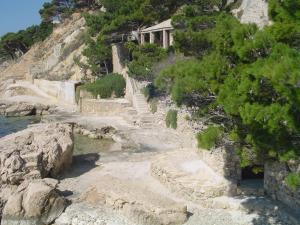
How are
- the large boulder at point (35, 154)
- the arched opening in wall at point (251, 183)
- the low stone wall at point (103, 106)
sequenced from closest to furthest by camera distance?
the arched opening in wall at point (251, 183), the large boulder at point (35, 154), the low stone wall at point (103, 106)

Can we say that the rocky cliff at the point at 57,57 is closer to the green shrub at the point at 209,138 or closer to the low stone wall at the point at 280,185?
the low stone wall at the point at 280,185

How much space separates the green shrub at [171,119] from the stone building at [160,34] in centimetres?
838

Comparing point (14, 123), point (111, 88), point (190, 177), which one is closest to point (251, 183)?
point (190, 177)

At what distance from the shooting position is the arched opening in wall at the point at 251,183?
628 inches

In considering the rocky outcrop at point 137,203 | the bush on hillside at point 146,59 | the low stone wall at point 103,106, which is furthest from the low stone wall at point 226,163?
the low stone wall at point 103,106

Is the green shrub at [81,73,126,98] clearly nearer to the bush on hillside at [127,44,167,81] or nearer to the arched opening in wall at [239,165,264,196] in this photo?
the bush on hillside at [127,44,167,81]

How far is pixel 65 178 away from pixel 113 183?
3.74 metres

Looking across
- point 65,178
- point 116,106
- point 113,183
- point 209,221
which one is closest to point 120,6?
point 116,106

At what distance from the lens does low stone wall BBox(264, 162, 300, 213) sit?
14430 millimetres

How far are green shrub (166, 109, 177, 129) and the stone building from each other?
838 cm

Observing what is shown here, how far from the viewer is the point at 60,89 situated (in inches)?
1859

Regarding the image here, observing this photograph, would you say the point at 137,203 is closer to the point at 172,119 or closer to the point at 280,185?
the point at 280,185

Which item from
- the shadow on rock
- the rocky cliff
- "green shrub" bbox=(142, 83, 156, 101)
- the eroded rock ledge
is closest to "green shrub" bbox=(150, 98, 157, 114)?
"green shrub" bbox=(142, 83, 156, 101)

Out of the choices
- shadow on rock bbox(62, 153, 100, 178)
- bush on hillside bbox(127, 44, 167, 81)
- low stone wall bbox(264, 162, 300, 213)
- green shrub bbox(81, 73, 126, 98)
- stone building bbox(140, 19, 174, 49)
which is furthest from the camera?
green shrub bbox(81, 73, 126, 98)
